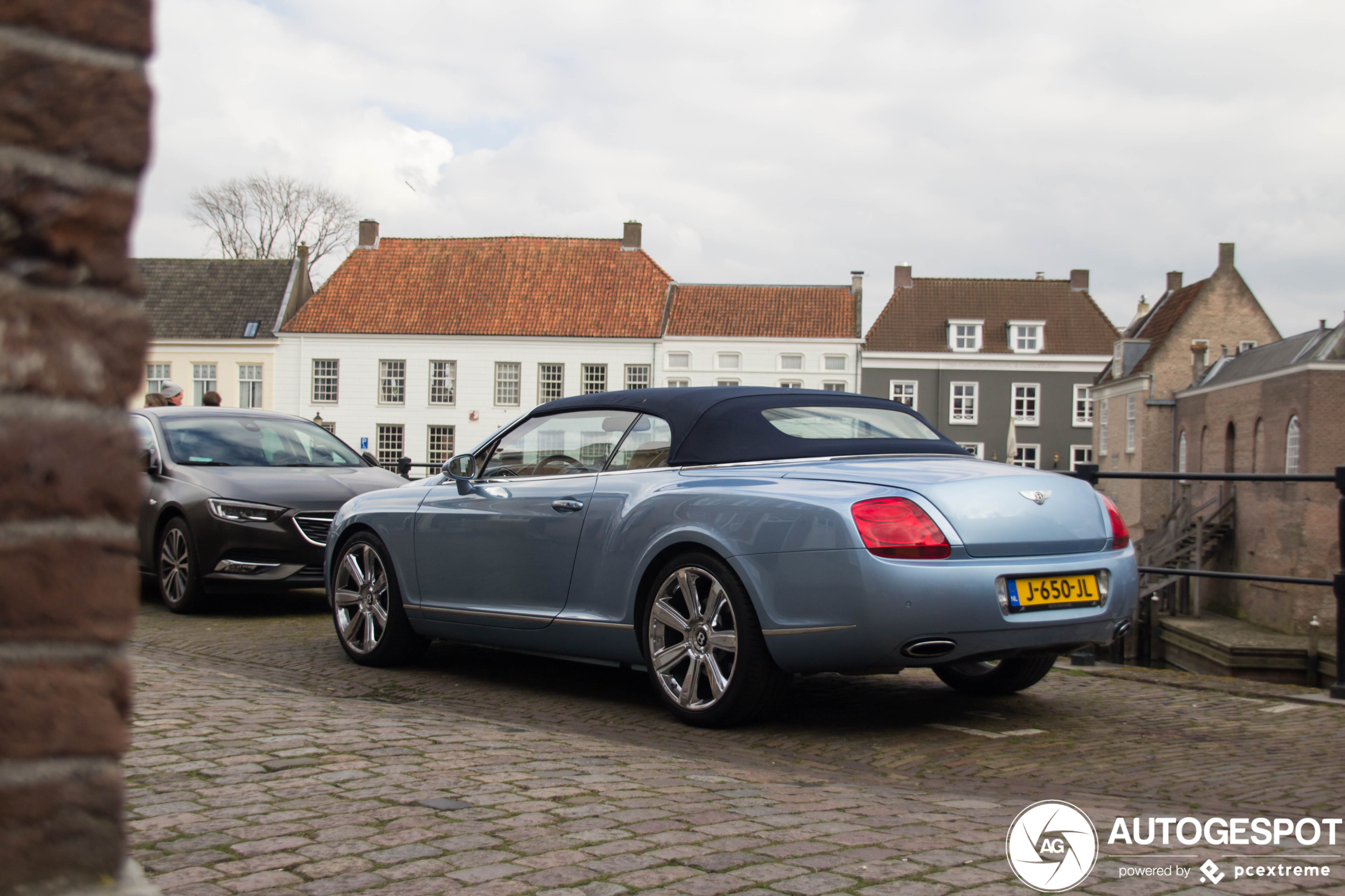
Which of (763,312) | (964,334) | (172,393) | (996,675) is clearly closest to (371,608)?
(996,675)

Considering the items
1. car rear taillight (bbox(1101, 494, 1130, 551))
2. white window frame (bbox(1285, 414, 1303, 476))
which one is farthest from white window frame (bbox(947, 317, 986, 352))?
car rear taillight (bbox(1101, 494, 1130, 551))

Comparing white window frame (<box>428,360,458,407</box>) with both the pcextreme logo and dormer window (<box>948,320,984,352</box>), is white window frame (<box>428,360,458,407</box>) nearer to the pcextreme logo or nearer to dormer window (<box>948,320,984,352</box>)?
dormer window (<box>948,320,984,352</box>)

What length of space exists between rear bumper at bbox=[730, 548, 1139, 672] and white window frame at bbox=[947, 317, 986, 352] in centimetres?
5642

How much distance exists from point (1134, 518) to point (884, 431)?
163 ft

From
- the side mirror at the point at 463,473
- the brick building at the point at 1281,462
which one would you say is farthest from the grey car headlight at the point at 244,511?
the brick building at the point at 1281,462

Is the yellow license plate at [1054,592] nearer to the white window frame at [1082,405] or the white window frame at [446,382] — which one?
the white window frame at [446,382]

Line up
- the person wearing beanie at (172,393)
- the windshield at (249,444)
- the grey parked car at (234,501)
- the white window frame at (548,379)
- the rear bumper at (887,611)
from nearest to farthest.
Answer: the rear bumper at (887,611), the grey parked car at (234,501), the windshield at (249,444), the person wearing beanie at (172,393), the white window frame at (548,379)

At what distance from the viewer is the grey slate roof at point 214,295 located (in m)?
54.5

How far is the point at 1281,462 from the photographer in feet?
139

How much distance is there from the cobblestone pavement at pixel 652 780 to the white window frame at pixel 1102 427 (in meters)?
54.7

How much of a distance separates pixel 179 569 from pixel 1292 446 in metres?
40.7

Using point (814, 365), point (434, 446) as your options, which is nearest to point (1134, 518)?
point (814, 365)

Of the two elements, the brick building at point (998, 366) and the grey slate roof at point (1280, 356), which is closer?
the grey slate roof at point (1280, 356)

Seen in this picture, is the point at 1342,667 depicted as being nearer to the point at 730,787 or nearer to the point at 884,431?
the point at 884,431
